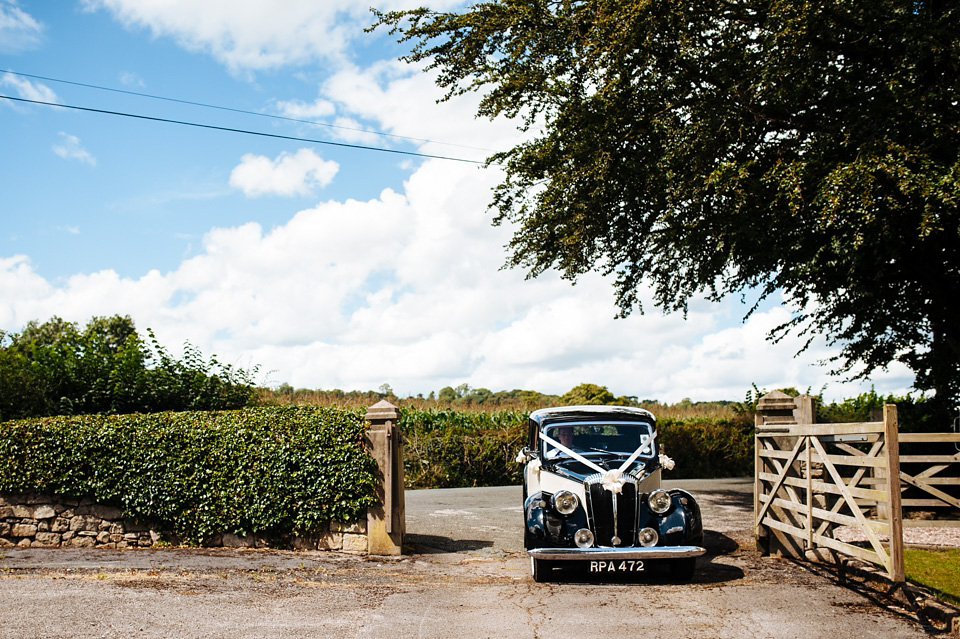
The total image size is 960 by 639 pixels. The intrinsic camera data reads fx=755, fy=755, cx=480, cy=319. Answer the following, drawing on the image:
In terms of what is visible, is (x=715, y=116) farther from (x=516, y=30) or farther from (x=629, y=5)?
(x=516, y=30)

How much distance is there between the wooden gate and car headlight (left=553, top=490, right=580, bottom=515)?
2738mm

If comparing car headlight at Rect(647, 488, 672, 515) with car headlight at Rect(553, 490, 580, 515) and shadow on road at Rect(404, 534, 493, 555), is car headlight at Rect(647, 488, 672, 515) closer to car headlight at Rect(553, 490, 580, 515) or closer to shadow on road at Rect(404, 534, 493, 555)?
car headlight at Rect(553, 490, 580, 515)

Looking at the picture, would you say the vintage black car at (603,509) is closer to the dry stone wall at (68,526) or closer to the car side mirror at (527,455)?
the car side mirror at (527,455)

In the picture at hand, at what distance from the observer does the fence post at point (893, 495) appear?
7.00 metres

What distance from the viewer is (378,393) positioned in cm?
3619

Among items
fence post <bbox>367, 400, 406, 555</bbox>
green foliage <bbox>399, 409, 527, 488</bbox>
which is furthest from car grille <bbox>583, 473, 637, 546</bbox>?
green foliage <bbox>399, 409, 527, 488</bbox>

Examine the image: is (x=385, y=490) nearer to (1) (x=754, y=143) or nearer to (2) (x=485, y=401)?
(1) (x=754, y=143)

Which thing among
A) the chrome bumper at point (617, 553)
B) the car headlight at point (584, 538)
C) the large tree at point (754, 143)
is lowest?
the chrome bumper at point (617, 553)

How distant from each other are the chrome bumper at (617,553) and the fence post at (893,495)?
2.02 metres

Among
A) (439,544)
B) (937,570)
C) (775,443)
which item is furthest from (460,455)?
(937,570)

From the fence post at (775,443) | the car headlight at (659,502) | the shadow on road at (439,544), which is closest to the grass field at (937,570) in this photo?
the fence post at (775,443)

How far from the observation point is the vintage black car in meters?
8.61

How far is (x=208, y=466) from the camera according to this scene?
11.3 meters

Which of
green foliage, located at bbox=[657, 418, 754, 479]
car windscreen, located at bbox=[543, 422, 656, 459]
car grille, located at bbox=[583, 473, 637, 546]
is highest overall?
car windscreen, located at bbox=[543, 422, 656, 459]
